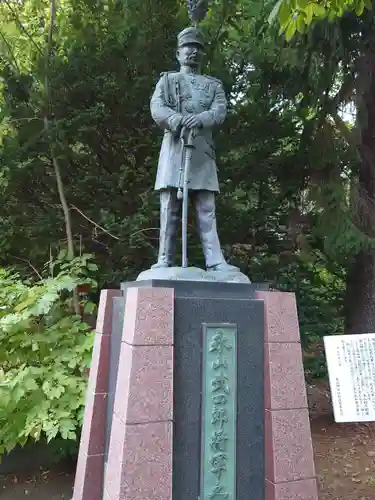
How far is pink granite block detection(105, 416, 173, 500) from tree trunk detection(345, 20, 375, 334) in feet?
14.0

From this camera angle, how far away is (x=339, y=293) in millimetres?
7801

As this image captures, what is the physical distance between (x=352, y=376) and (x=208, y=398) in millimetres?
937

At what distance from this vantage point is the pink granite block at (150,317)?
299 cm

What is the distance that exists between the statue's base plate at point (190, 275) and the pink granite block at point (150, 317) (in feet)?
0.90

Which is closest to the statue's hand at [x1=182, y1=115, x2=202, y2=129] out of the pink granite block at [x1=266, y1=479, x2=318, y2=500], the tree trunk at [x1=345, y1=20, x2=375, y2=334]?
the pink granite block at [x1=266, y1=479, x2=318, y2=500]

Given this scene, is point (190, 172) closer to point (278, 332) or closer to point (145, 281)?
point (145, 281)

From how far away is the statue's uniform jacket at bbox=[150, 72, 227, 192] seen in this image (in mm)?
3793

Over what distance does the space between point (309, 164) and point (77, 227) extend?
3.18m

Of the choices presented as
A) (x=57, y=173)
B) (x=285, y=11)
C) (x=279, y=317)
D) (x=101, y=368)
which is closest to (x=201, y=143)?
(x=285, y=11)

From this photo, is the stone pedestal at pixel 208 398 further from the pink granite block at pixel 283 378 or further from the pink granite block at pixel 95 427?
the pink granite block at pixel 95 427

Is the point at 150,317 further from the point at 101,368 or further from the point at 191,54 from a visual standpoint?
the point at 191,54

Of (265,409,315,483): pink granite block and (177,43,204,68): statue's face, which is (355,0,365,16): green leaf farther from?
(265,409,315,483): pink granite block

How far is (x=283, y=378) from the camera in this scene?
10.7ft

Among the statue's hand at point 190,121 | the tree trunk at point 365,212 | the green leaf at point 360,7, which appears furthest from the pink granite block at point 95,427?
the tree trunk at point 365,212
